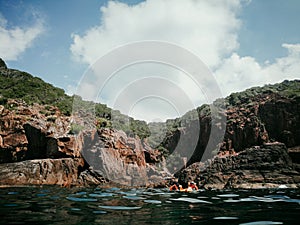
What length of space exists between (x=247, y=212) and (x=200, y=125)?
28.5 metres

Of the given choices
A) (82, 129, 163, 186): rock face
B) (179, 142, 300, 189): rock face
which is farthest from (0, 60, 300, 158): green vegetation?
(179, 142, 300, 189): rock face

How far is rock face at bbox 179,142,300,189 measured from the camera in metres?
18.8

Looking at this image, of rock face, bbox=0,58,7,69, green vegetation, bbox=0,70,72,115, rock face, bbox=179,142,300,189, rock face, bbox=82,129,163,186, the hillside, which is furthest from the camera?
rock face, bbox=0,58,7,69

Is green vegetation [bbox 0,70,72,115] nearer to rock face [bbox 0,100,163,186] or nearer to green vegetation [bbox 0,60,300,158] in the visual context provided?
green vegetation [bbox 0,60,300,158]

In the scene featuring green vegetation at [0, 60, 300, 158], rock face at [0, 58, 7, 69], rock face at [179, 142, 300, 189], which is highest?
rock face at [0, 58, 7, 69]

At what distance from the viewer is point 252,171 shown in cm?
2045

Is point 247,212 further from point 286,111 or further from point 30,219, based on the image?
point 286,111

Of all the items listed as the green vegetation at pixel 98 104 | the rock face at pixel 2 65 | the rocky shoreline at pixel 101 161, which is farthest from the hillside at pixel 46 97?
the rocky shoreline at pixel 101 161

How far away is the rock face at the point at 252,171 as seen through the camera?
61.8 ft

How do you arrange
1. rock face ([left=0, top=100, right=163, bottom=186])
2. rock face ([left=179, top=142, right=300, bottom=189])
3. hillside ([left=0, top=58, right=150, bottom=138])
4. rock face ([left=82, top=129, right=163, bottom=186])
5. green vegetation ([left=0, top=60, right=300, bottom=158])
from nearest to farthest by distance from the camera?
1. rock face ([left=0, top=100, right=163, bottom=186])
2. rock face ([left=179, top=142, right=300, bottom=189])
3. rock face ([left=82, top=129, right=163, bottom=186])
4. green vegetation ([left=0, top=60, right=300, bottom=158])
5. hillside ([left=0, top=58, right=150, bottom=138])

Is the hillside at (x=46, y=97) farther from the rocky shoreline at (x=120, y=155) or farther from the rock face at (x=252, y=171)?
the rock face at (x=252, y=171)

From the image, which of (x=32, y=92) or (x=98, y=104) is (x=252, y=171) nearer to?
(x=98, y=104)

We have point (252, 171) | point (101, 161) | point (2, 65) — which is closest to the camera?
point (252, 171)

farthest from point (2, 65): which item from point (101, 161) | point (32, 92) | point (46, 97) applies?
point (101, 161)
